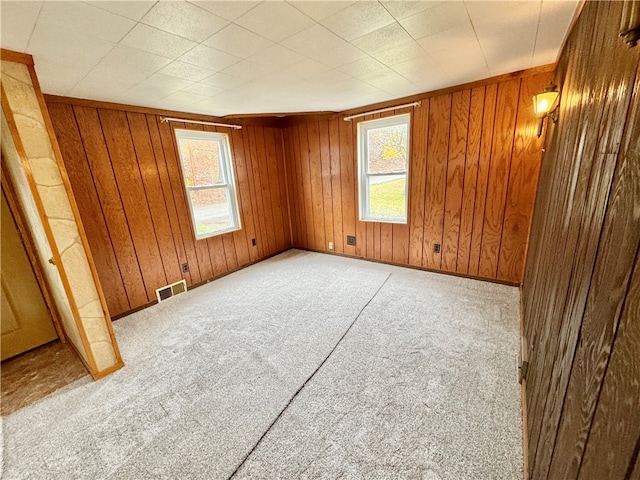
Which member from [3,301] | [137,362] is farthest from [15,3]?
[3,301]

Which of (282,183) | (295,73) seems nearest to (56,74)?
(295,73)

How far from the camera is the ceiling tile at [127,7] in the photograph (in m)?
1.10

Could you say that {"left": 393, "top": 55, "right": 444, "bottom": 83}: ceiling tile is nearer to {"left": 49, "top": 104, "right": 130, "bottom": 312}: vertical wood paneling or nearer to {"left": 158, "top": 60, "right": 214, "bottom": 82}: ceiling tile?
{"left": 158, "top": 60, "right": 214, "bottom": 82}: ceiling tile

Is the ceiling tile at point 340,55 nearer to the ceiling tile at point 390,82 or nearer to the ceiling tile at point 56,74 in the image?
the ceiling tile at point 390,82

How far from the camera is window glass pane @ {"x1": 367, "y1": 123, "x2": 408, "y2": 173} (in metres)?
3.30

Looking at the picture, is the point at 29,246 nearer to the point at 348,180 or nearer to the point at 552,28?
the point at 348,180

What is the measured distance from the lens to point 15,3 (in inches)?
41.8

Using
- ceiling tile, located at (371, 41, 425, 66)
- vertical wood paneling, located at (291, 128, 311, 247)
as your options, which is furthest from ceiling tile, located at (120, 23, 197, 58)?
vertical wood paneling, located at (291, 128, 311, 247)

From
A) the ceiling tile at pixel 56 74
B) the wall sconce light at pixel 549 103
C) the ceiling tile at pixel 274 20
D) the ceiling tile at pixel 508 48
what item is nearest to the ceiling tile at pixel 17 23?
the ceiling tile at pixel 56 74

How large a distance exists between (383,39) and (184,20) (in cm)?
109

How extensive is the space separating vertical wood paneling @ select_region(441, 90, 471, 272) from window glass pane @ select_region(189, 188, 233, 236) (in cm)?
293

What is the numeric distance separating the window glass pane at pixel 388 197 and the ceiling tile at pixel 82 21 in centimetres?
292

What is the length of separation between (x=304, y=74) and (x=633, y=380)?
92.4 inches

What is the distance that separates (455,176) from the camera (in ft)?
9.74
